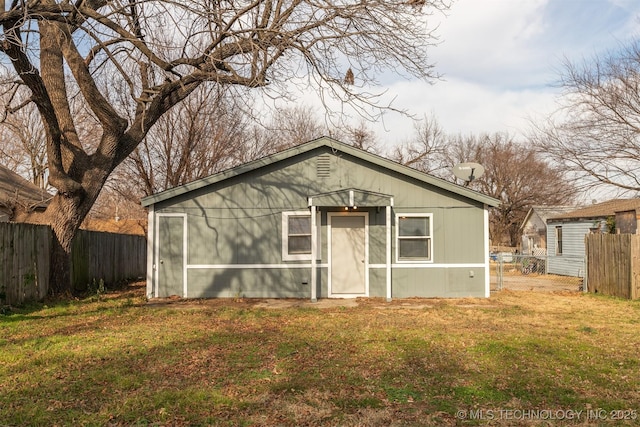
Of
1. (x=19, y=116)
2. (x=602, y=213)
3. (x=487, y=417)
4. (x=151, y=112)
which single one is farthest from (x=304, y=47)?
(x=19, y=116)

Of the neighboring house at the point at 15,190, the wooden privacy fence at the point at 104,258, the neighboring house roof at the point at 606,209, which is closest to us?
the wooden privacy fence at the point at 104,258

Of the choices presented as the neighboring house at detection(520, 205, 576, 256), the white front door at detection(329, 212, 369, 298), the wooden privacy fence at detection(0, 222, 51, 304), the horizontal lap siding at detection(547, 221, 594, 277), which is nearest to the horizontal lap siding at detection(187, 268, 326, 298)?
the white front door at detection(329, 212, 369, 298)

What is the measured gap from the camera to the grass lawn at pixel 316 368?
14.8 feet

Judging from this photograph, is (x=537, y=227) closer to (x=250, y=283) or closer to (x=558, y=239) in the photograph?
(x=558, y=239)

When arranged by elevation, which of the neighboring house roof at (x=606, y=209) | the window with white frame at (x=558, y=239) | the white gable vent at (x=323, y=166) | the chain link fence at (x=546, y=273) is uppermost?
the white gable vent at (x=323, y=166)

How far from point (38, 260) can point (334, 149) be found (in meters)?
7.30

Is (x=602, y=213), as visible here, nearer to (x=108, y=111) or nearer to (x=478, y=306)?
(x=478, y=306)

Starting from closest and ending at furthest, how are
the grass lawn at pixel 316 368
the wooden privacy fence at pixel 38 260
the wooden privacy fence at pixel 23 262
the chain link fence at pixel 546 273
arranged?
the grass lawn at pixel 316 368, the wooden privacy fence at pixel 23 262, the wooden privacy fence at pixel 38 260, the chain link fence at pixel 546 273

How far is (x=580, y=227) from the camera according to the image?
20922 millimetres

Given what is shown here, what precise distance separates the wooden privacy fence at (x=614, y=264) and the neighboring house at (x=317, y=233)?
151 inches

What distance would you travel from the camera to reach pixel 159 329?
320 inches

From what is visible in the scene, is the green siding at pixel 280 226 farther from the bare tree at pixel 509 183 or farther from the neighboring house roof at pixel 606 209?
the bare tree at pixel 509 183

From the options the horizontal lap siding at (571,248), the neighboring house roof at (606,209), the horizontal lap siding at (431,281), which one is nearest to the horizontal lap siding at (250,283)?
the horizontal lap siding at (431,281)

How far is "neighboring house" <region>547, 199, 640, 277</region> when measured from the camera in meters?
18.3
